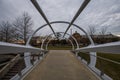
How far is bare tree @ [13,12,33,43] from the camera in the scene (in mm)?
24788

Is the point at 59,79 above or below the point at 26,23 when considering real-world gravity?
below

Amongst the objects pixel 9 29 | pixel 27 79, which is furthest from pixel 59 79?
pixel 9 29

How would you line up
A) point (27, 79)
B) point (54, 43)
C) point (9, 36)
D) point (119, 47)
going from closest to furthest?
point (119, 47) < point (27, 79) < point (9, 36) < point (54, 43)

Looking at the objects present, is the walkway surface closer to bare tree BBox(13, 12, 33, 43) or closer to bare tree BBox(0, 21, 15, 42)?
bare tree BBox(0, 21, 15, 42)

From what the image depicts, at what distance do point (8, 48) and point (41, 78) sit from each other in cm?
189

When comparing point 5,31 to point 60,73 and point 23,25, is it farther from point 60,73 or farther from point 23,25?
A: point 60,73

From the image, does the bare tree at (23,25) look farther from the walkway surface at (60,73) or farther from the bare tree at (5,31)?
the walkway surface at (60,73)

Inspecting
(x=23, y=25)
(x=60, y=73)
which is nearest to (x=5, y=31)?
(x=23, y=25)

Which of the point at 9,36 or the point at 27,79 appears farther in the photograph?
the point at 9,36

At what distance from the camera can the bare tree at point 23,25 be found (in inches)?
976

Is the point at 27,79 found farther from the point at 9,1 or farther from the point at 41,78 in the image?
the point at 9,1

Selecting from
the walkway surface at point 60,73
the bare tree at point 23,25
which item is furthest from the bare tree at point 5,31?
the walkway surface at point 60,73

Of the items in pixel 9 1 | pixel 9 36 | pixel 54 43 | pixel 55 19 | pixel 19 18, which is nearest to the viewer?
pixel 9 1

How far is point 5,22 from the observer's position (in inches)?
862
